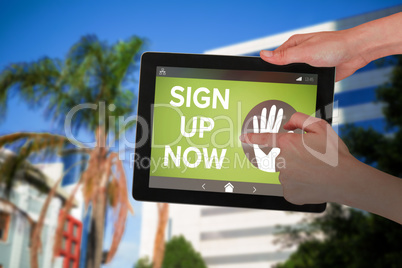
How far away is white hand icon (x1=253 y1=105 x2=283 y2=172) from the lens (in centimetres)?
149

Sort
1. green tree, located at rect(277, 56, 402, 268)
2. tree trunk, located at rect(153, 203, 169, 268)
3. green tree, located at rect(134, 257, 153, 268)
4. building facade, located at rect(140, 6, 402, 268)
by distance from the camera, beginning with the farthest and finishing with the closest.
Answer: building facade, located at rect(140, 6, 402, 268) < green tree, located at rect(134, 257, 153, 268) < tree trunk, located at rect(153, 203, 169, 268) < green tree, located at rect(277, 56, 402, 268)

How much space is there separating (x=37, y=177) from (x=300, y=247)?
856 cm

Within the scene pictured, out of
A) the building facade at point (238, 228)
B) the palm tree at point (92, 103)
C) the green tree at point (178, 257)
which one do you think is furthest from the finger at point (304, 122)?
the building facade at point (238, 228)

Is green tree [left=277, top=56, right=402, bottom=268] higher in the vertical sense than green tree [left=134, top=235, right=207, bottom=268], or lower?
higher

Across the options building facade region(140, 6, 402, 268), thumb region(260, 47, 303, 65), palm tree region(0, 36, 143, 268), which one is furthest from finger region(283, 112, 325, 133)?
building facade region(140, 6, 402, 268)

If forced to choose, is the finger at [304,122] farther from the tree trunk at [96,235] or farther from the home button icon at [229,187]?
the tree trunk at [96,235]

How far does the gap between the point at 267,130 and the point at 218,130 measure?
180 mm

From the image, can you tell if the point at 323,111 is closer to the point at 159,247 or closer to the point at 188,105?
the point at 188,105

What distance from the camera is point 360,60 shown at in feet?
5.64

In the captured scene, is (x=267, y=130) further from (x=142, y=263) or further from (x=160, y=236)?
(x=142, y=263)

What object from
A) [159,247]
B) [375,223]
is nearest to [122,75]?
[159,247]

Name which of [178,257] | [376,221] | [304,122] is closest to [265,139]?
[304,122]

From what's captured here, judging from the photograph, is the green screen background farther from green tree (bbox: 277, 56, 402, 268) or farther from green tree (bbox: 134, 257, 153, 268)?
green tree (bbox: 134, 257, 153, 268)

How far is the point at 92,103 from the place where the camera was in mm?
9891
